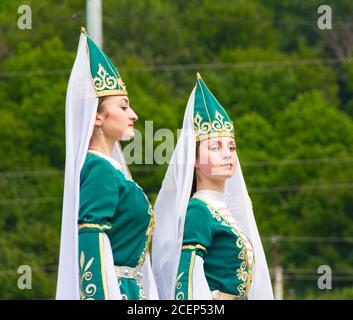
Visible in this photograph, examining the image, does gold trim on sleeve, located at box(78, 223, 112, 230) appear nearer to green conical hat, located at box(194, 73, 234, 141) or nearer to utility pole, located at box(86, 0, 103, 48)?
green conical hat, located at box(194, 73, 234, 141)

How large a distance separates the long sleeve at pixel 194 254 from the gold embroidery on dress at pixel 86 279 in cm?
59

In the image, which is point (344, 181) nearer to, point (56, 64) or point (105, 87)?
point (56, 64)

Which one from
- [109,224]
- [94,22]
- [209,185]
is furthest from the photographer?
[94,22]

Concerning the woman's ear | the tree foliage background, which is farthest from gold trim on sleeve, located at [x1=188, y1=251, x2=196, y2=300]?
the tree foliage background

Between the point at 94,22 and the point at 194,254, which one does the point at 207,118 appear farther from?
the point at 94,22

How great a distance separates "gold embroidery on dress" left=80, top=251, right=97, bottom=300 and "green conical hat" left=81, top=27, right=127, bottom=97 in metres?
0.90

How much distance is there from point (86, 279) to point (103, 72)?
112 centimetres

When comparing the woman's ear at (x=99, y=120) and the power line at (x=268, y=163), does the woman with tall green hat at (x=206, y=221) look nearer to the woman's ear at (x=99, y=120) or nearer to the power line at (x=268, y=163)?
the woman's ear at (x=99, y=120)

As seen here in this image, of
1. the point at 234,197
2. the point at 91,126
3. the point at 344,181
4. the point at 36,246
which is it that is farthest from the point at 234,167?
the point at 344,181

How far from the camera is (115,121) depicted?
34.8ft

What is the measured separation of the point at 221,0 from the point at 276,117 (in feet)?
40.3

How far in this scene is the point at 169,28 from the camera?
5962cm

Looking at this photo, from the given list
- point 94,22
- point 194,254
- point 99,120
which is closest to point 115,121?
point 99,120

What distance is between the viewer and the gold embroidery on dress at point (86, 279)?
10.2 meters
